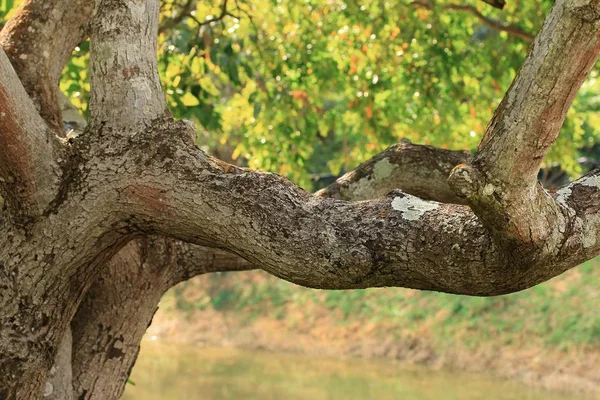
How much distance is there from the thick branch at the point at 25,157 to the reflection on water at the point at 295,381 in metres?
10.7

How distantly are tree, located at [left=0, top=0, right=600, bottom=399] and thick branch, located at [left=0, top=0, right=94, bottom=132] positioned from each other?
0.03 feet

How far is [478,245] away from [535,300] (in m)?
13.5

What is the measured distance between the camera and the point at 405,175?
188 inches

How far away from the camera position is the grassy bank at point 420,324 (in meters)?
14.9

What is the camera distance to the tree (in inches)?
109

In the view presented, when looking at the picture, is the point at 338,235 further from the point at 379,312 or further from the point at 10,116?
the point at 379,312

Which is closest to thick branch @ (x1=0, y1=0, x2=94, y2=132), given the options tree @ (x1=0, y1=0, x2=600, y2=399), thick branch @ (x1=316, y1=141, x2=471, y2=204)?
tree @ (x1=0, y1=0, x2=600, y2=399)

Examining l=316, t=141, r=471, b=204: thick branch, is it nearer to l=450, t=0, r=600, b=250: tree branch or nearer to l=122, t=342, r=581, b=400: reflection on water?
l=450, t=0, r=600, b=250: tree branch

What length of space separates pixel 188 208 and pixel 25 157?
688mm

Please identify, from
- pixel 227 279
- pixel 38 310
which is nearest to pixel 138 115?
pixel 38 310

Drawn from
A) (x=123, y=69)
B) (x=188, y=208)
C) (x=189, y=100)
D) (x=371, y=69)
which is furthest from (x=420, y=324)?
(x=188, y=208)

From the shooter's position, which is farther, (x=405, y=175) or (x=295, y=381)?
(x=295, y=381)

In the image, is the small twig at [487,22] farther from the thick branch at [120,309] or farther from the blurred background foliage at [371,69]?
the thick branch at [120,309]

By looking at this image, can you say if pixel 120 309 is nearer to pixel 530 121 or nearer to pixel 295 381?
pixel 530 121
